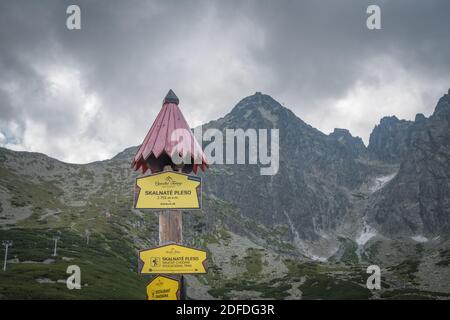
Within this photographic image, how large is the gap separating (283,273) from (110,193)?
102272 millimetres

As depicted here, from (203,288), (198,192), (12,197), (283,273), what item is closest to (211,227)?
(283,273)

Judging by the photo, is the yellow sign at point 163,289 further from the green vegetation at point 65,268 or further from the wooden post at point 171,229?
the green vegetation at point 65,268

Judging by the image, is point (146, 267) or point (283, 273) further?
point (283, 273)

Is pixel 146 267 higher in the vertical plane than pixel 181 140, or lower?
lower

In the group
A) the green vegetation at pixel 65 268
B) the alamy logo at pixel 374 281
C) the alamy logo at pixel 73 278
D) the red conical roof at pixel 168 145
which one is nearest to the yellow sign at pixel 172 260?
the red conical roof at pixel 168 145

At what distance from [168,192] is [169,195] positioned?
92mm

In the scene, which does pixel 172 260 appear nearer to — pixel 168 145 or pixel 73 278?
pixel 168 145

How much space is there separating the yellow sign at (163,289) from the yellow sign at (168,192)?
192 centimetres

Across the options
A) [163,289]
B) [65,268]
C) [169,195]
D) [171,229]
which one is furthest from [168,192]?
[65,268]

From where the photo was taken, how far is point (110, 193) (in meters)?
189

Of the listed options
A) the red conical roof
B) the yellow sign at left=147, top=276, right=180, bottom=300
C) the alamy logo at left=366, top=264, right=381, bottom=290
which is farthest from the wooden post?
the alamy logo at left=366, top=264, right=381, bottom=290

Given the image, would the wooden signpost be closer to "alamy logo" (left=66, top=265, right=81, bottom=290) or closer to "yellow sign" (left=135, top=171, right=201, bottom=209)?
"yellow sign" (left=135, top=171, right=201, bottom=209)
